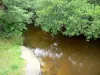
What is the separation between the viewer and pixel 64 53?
15.0m

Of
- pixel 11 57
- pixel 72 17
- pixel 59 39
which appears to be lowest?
pixel 59 39

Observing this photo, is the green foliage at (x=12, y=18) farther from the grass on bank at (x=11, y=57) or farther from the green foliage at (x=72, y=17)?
the green foliage at (x=72, y=17)

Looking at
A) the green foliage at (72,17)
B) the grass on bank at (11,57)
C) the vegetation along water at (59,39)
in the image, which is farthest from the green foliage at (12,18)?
the green foliage at (72,17)

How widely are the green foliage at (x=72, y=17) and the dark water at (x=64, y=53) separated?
4.70 ft

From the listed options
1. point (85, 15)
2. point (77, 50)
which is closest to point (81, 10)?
point (85, 15)

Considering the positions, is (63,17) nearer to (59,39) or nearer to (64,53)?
(64,53)

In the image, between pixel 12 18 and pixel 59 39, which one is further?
pixel 59 39

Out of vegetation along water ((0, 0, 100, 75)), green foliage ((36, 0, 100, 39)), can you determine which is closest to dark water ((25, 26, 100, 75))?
vegetation along water ((0, 0, 100, 75))

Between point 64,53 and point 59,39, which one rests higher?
point 59,39

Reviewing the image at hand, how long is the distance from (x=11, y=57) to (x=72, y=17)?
16.1ft

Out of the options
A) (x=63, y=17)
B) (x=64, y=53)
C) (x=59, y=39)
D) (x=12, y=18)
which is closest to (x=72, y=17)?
(x=63, y=17)

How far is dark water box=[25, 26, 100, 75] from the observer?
12.7 metres

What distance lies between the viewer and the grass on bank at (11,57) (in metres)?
11.1

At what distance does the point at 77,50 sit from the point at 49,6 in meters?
4.01
